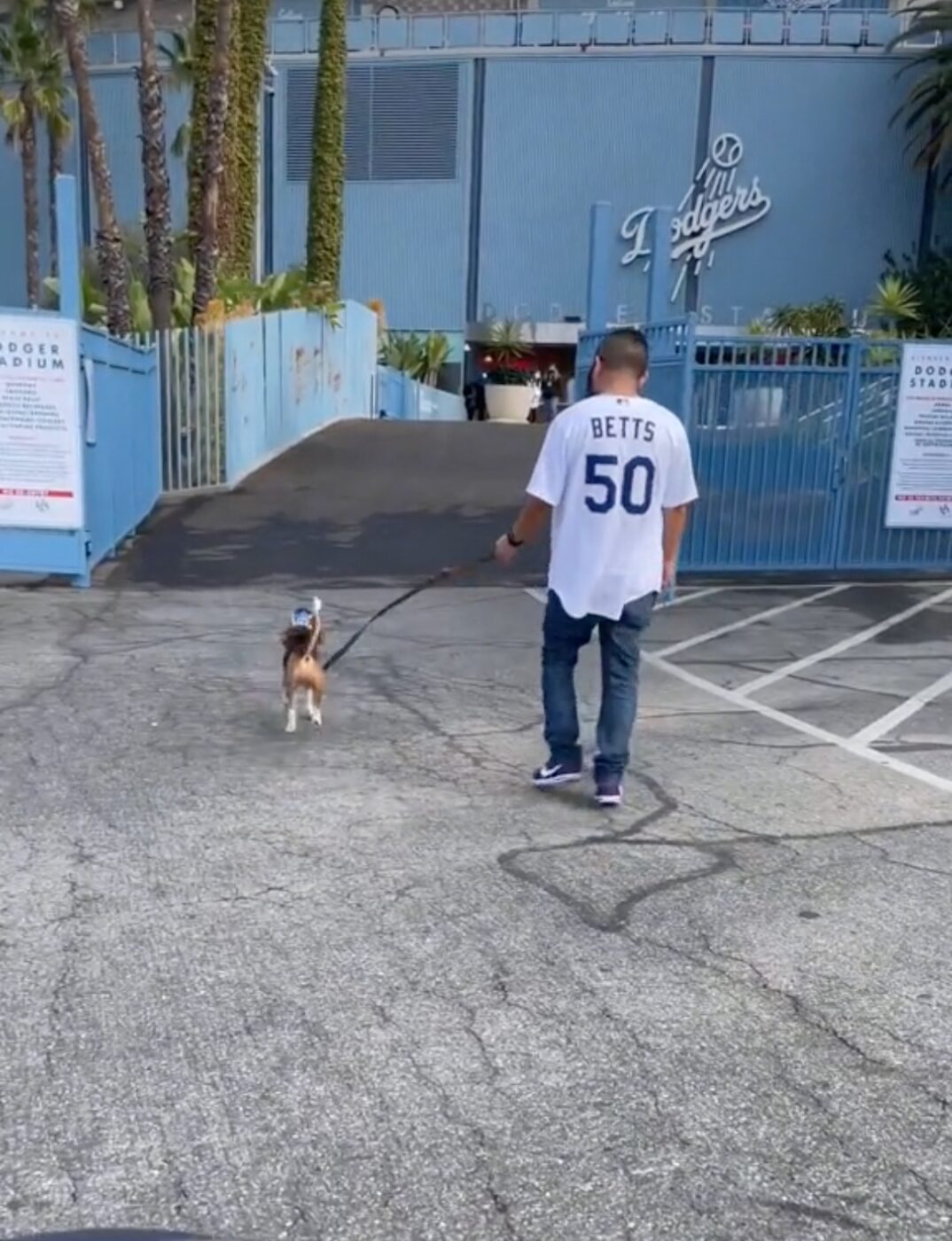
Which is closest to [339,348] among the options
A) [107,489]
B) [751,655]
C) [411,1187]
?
[107,489]

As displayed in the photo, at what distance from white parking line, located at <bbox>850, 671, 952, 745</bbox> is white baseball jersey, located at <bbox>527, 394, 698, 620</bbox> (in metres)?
2.07

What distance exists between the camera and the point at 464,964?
3.62 metres

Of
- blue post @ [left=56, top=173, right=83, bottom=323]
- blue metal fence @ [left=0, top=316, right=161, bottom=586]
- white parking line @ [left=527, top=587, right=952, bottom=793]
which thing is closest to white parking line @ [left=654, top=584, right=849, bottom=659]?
white parking line @ [left=527, top=587, right=952, bottom=793]

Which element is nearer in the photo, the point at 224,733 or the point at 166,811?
the point at 166,811

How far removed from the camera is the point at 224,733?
240 inches

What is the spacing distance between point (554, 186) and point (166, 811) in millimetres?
37645

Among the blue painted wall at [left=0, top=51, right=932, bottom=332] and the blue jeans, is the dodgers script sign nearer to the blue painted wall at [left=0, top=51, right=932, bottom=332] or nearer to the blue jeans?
the blue painted wall at [left=0, top=51, right=932, bottom=332]

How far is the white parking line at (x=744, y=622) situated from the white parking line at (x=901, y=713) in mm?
1764

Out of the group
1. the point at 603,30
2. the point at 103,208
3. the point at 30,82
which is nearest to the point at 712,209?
the point at 603,30

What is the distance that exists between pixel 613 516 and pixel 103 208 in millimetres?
12001

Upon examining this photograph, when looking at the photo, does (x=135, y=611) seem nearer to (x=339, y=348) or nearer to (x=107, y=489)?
(x=107, y=489)

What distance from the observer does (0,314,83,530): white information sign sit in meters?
9.68

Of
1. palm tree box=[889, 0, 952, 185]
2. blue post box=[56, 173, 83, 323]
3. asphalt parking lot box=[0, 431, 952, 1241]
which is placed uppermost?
palm tree box=[889, 0, 952, 185]

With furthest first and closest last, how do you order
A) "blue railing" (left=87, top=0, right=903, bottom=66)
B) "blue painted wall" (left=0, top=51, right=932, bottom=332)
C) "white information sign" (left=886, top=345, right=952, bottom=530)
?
"blue painted wall" (left=0, top=51, right=932, bottom=332) → "blue railing" (left=87, top=0, right=903, bottom=66) → "white information sign" (left=886, top=345, right=952, bottom=530)
